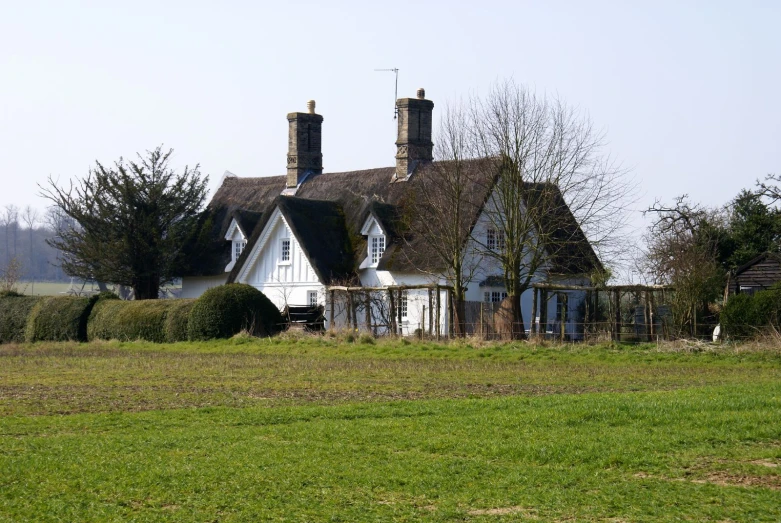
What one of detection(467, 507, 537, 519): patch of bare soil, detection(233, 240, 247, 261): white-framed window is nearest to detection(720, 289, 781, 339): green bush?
detection(467, 507, 537, 519): patch of bare soil

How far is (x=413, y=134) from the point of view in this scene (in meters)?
46.4

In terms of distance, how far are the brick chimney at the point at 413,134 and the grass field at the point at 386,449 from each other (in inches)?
1000

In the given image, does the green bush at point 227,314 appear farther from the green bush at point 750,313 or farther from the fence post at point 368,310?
the green bush at point 750,313

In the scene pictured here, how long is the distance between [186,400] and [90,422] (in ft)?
10.3

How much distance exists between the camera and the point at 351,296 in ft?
131

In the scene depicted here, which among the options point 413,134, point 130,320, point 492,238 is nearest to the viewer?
point 130,320

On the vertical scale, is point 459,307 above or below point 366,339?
above

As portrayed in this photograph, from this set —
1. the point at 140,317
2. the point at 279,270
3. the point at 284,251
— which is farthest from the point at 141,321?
the point at 284,251

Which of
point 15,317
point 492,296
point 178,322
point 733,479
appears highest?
point 492,296

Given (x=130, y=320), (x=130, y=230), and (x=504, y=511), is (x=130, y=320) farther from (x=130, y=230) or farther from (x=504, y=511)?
(x=504, y=511)

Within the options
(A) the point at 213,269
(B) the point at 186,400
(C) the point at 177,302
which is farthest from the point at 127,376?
(A) the point at 213,269

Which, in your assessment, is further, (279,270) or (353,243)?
(353,243)

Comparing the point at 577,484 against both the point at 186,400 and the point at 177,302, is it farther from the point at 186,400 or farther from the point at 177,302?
the point at 177,302

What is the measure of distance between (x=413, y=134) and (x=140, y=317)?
47.5ft
